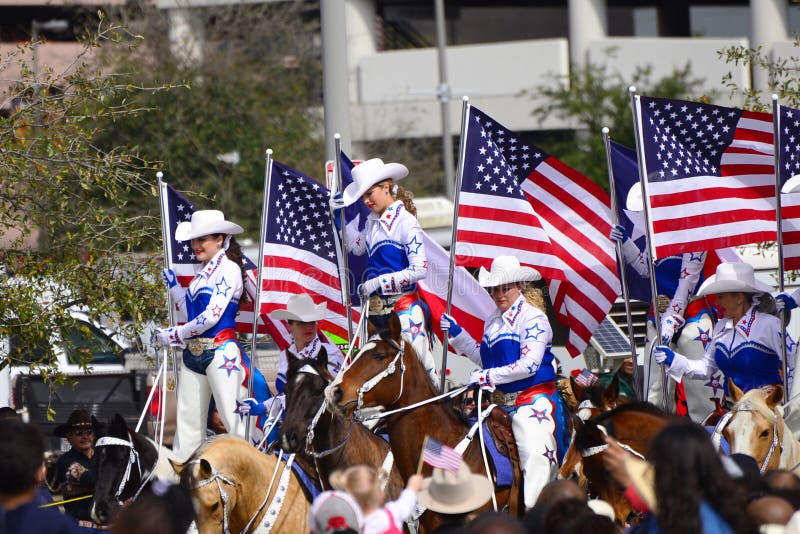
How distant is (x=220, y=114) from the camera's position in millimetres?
29438

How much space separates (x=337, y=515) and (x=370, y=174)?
5.04 metres

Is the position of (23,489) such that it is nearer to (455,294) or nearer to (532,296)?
(532,296)

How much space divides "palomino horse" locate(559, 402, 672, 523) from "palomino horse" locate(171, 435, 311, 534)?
70.7 inches

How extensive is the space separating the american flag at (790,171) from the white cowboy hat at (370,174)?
9.52ft

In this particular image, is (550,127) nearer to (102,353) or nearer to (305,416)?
(102,353)

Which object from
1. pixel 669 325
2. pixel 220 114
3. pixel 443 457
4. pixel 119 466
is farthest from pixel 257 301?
pixel 220 114

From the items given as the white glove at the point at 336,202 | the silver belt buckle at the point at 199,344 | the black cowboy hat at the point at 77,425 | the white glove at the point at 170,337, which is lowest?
the black cowboy hat at the point at 77,425

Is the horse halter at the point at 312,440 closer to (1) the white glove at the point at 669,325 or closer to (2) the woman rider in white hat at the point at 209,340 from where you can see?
(2) the woman rider in white hat at the point at 209,340

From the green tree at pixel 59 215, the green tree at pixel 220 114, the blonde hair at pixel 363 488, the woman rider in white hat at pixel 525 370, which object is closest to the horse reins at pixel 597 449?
the woman rider in white hat at pixel 525 370

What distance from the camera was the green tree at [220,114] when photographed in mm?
28484

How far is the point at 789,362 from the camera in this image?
1029 centimetres

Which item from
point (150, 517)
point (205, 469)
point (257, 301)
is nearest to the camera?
point (150, 517)

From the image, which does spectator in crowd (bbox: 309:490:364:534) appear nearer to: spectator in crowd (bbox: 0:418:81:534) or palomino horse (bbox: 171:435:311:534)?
spectator in crowd (bbox: 0:418:81:534)

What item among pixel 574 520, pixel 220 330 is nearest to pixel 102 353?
pixel 220 330
